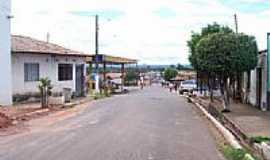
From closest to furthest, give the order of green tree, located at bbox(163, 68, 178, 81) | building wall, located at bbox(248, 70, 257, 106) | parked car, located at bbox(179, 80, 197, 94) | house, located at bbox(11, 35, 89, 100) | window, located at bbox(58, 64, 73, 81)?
1. building wall, located at bbox(248, 70, 257, 106)
2. house, located at bbox(11, 35, 89, 100)
3. window, located at bbox(58, 64, 73, 81)
4. parked car, located at bbox(179, 80, 197, 94)
5. green tree, located at bbox(163, 68, 178, 81)

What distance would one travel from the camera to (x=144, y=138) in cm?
1867

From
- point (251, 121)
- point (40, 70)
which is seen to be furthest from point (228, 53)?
point (40, 70)

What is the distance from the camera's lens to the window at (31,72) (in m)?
40.9

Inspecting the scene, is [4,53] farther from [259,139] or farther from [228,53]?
[259,139]

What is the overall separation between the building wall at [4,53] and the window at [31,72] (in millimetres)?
6821

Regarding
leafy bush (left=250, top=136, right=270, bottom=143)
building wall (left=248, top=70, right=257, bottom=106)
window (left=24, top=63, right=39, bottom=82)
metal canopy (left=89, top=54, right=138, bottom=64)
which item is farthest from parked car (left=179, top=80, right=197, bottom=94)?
leafy bush (left=250, top=136, right=270, bottom=143)

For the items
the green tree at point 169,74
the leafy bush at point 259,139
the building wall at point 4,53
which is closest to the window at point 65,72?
the building wall at point 4,53

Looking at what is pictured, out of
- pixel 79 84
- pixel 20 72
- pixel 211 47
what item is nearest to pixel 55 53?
pixel 20 72

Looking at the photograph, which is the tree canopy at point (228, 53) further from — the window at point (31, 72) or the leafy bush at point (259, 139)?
the window at point (31, 72)

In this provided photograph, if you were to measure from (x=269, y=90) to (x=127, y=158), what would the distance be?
1638cm

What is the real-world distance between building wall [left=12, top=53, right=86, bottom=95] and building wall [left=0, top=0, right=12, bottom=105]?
5.47 m

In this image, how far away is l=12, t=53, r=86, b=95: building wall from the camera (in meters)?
39.7

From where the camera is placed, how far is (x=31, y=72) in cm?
4172

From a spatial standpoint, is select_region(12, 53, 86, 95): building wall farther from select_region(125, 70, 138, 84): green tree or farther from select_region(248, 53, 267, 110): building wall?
select_region(125, 70, 138, 84): green tree
